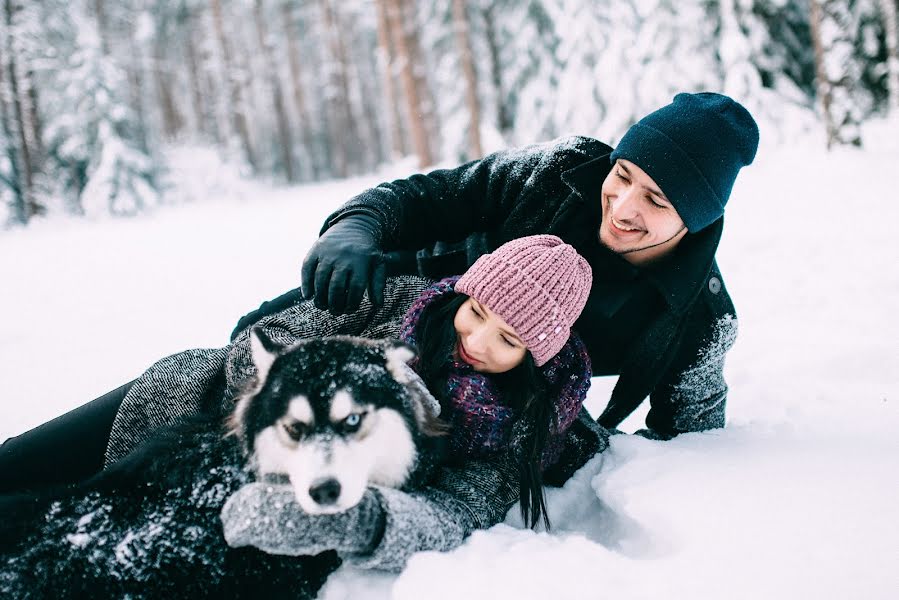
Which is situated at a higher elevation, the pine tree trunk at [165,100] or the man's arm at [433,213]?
the pine tree trunk at [165,100]

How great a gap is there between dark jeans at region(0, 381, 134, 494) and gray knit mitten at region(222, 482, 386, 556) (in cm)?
105

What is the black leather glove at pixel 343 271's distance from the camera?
7.54 feet

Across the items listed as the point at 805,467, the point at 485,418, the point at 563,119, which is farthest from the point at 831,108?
the point at 485,418

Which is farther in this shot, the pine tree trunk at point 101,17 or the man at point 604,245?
the pine tree trunk at point 101,17

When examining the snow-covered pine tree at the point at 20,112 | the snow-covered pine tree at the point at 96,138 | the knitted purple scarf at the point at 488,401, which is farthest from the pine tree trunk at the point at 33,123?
the knitted purple scarf at the point at 488,401

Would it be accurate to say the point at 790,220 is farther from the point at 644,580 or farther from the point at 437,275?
the point at 644,580

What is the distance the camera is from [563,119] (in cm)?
1404

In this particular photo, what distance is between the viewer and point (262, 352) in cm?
199

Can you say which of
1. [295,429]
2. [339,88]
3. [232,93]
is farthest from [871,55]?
[232,93]

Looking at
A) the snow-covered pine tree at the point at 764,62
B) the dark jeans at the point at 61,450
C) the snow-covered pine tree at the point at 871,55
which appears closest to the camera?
the dark jeans at the point at 61,450

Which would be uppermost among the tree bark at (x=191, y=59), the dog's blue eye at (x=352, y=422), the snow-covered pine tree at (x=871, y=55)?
the tree bark at (x=191, y=59)

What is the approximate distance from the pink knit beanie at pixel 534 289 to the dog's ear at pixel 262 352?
0.81 meters

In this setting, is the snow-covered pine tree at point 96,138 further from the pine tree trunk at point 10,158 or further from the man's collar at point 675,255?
the man's collar at point 675,255

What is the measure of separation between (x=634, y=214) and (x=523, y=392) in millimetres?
955
